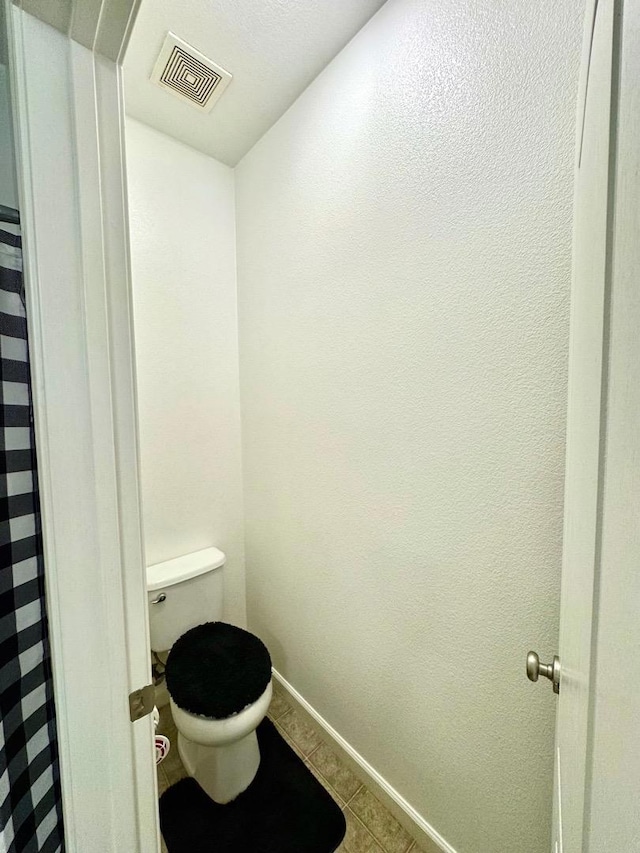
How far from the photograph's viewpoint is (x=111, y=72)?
470 mm

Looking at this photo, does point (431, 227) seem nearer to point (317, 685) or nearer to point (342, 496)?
point (342, 496)

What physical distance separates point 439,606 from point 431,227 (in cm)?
111

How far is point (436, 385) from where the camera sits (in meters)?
0.94

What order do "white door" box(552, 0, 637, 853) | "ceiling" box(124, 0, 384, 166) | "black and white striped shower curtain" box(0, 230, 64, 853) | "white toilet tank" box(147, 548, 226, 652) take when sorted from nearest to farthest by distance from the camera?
"white door" box(552, 0, 637, 853)
"black and white striped shower curtain" box(0, 230, 64, 853)
"ceiling" box(124, 0, 384, 166)
"white toilet tank" box(147, 548, 226, 652)

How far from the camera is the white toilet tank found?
1.40 meters

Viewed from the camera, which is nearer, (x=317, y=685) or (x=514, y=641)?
(x=514, y=641)

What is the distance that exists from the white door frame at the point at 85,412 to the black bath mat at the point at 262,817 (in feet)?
2.84

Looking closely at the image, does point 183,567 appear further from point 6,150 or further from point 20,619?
point 6,150

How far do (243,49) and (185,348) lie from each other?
3.62 ft

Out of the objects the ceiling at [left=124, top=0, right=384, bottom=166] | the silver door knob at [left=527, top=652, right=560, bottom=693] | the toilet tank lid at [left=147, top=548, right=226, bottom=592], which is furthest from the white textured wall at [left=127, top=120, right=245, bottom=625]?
the silver door knob at [left=527, top=652, right=560, bottom=693]

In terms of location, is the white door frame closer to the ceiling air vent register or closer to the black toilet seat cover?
the black toilet seat cover

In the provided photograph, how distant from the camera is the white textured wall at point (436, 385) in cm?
75

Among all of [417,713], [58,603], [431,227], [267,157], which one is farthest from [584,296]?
[267,157]

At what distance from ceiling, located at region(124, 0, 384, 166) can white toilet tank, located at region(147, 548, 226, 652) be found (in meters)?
1.89
